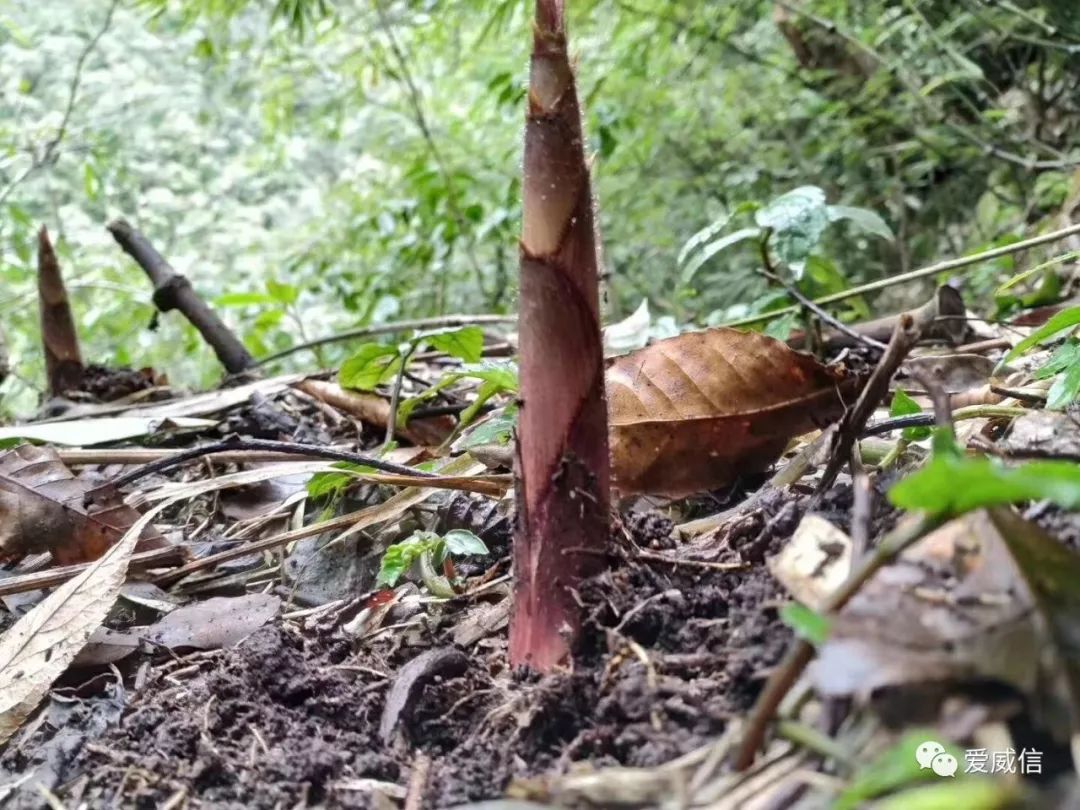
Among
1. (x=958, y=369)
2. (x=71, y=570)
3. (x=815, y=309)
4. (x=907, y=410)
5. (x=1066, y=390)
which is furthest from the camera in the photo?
(x=958, y=369)

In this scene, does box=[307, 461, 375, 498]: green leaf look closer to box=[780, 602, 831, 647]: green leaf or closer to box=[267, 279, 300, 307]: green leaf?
box=[780, 602, 831, 647]: green leaf

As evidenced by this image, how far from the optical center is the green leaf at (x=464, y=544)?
3.64 feet

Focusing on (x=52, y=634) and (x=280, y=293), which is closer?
(x=52, y=634)

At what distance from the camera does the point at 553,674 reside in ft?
2.60

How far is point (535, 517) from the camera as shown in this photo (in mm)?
839

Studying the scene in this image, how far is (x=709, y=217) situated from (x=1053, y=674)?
4347mm

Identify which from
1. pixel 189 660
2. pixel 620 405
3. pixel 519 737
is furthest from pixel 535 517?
pixel 189 660

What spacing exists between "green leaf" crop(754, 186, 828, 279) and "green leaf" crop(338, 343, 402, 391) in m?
0.73

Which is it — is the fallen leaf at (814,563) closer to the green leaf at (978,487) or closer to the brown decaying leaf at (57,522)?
the green leaf at (978,487)

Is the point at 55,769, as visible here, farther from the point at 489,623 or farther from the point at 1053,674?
the point at 1053,674

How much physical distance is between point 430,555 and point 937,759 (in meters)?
0.76

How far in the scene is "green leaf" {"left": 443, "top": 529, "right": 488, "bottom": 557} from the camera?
3.64 ft

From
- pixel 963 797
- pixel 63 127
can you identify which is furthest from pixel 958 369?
pixel 63 127

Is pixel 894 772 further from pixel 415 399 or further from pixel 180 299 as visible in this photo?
pixel 180 299
